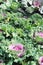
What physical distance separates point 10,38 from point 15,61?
0.34 m

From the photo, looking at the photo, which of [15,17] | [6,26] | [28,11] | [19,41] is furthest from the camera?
[28,11]

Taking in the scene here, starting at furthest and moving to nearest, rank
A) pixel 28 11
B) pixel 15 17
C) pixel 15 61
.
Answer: pixel 28 11 → pixel 15 17 → pixel 15 61

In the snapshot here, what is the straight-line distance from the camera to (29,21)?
2.54m

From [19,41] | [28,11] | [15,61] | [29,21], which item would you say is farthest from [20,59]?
[28,11]

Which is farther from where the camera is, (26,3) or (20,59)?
(26,3)

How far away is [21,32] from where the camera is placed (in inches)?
91.5

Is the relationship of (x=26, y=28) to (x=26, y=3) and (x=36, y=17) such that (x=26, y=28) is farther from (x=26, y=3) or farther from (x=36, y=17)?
(x=26, y=3)

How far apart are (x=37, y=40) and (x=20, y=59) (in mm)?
276

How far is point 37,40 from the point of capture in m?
2.20

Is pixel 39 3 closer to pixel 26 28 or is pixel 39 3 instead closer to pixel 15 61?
pixel 26 28

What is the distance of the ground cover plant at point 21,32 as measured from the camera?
2.04 metres

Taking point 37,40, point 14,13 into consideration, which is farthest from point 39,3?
point 37,40

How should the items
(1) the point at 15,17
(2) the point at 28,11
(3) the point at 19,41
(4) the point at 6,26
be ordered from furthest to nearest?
1. (2) the point at 28,11
2. (1) the point at 15,17
3. (4) the point at 6,26
4. (3) the point at 19,41

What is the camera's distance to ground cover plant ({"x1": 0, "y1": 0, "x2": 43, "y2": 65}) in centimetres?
204
